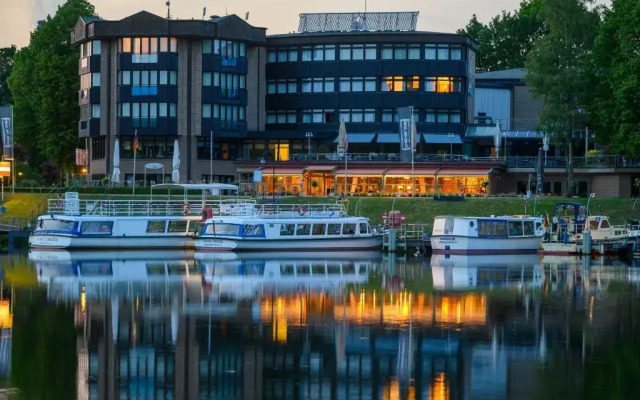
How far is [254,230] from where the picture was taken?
271 ft

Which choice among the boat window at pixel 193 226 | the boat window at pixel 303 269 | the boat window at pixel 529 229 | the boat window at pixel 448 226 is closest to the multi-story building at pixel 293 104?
the boat window at pixel 193 226

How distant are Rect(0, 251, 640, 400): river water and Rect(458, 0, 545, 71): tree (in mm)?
92385

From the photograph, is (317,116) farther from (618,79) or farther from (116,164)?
(618,79)

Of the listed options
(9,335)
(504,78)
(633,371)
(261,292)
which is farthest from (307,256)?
(504,78)

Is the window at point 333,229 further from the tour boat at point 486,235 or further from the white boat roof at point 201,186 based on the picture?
the white boat roof at point 201,186

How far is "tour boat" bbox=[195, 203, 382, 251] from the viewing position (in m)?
82.0

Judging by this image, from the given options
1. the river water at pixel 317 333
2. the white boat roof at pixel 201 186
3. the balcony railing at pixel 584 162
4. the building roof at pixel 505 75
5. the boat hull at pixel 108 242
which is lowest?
the river water at pixel 317 333

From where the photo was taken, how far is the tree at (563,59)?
100625 mm

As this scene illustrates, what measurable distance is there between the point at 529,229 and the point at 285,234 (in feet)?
53.3

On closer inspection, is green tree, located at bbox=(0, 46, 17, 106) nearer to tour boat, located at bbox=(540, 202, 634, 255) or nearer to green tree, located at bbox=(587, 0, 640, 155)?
green tree, located at bbox=(587, 0, 640, 155)

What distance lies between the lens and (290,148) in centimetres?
12038

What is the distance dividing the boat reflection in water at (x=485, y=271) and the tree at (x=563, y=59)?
2271cm

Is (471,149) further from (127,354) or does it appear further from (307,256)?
(127,354)

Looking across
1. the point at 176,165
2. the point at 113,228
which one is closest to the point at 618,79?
the point at 176,165
